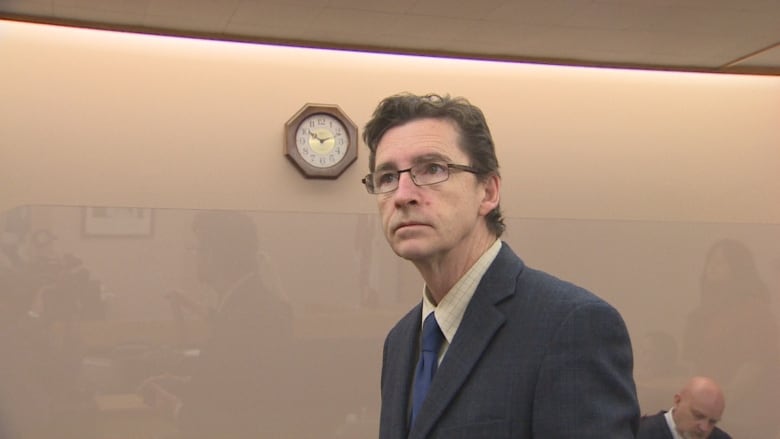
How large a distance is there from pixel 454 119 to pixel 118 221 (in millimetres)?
2131

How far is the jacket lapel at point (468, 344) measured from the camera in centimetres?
115

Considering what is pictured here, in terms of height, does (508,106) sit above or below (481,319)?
above

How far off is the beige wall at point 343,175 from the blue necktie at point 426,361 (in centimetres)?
204

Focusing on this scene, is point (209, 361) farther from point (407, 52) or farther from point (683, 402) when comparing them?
point (683, 402)

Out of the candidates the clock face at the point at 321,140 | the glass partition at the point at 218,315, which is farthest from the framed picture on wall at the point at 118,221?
the clock face at the point at 321,140

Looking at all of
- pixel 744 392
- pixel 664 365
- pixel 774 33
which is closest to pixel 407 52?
pixel 774 33

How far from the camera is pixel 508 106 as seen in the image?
385 centimetres

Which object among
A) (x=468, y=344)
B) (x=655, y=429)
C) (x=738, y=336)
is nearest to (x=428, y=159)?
(x=468, y=344)

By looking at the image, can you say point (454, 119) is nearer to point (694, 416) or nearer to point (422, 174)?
point (422, 174)

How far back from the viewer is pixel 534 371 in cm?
109

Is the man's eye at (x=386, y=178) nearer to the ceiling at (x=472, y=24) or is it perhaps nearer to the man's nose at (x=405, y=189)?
the man's nose at (x=405, y=189)

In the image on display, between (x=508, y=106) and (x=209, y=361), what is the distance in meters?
1.72

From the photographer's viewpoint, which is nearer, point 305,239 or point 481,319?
point 481,319

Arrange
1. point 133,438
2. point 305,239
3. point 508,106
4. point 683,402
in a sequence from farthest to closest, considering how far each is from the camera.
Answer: point 508,106, point 683,402, point 305,239, point 133,438
